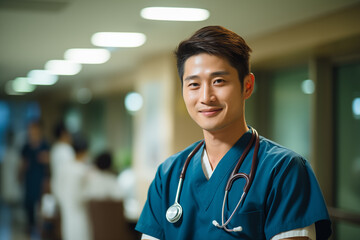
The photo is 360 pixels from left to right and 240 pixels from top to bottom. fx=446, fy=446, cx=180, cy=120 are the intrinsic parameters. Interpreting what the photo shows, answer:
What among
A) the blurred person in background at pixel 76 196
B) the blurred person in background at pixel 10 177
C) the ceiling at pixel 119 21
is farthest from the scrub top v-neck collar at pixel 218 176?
the blurred person in background at pixel 10 177

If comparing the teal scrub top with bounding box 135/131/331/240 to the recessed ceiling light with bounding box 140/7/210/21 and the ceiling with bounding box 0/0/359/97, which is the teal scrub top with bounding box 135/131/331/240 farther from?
the recessed ceiling light with bounding box 140/7/210/21

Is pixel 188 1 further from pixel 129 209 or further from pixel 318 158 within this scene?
pixel 129 209

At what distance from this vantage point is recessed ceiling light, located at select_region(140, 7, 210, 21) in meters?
2.86

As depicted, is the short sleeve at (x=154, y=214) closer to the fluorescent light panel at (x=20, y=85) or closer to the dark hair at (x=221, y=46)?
the dark hair at (x=221, y=46)

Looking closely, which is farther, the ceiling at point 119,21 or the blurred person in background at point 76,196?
the blurred person in background at point 76,196

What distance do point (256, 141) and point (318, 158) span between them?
7.84 feet

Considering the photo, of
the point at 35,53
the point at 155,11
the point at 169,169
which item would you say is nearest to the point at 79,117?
the point at 35,53

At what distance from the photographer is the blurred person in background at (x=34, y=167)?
600 centimetres

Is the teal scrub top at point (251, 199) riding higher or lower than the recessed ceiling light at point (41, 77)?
lower

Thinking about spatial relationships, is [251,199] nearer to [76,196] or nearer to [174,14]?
[174,14]

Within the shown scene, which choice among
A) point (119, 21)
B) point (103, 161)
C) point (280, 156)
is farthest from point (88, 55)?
point (280, 156)

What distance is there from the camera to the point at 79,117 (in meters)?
8.95

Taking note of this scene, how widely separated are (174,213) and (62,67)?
481 centimetres

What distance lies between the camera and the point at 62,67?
567 cm
